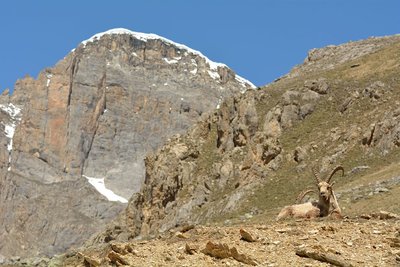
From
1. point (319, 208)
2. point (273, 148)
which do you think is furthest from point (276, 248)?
point (273, 148)

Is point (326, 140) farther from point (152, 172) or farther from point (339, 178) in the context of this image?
point (152, 172)

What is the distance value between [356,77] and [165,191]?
1982 centimetres

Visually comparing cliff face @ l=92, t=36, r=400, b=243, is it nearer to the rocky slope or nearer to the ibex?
the rocky slope

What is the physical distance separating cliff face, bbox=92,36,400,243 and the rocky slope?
0.09 m

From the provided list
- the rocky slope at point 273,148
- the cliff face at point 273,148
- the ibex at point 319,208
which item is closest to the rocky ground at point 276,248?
the ibex at point 319,208

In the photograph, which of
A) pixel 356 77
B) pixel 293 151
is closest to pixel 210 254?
pixel 293 151

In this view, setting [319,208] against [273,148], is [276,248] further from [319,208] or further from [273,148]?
[273,148]

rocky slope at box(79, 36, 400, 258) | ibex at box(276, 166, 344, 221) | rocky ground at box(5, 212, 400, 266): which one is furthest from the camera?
rocky slope at box(79, 36, 400, 258)

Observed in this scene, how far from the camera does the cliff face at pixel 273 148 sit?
4841 centimetres

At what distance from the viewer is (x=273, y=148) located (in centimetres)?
5609

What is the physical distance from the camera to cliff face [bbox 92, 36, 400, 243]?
48406mm

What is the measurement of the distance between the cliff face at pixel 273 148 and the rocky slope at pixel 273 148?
0.09m

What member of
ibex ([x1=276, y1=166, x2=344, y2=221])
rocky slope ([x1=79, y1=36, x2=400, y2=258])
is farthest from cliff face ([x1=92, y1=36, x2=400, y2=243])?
ibex ([x1=276, y1=166, x2=344, y2=221])

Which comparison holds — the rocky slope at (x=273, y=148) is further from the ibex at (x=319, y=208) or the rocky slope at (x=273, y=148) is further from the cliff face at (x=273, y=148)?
the ibex at (x=319, y=208)
